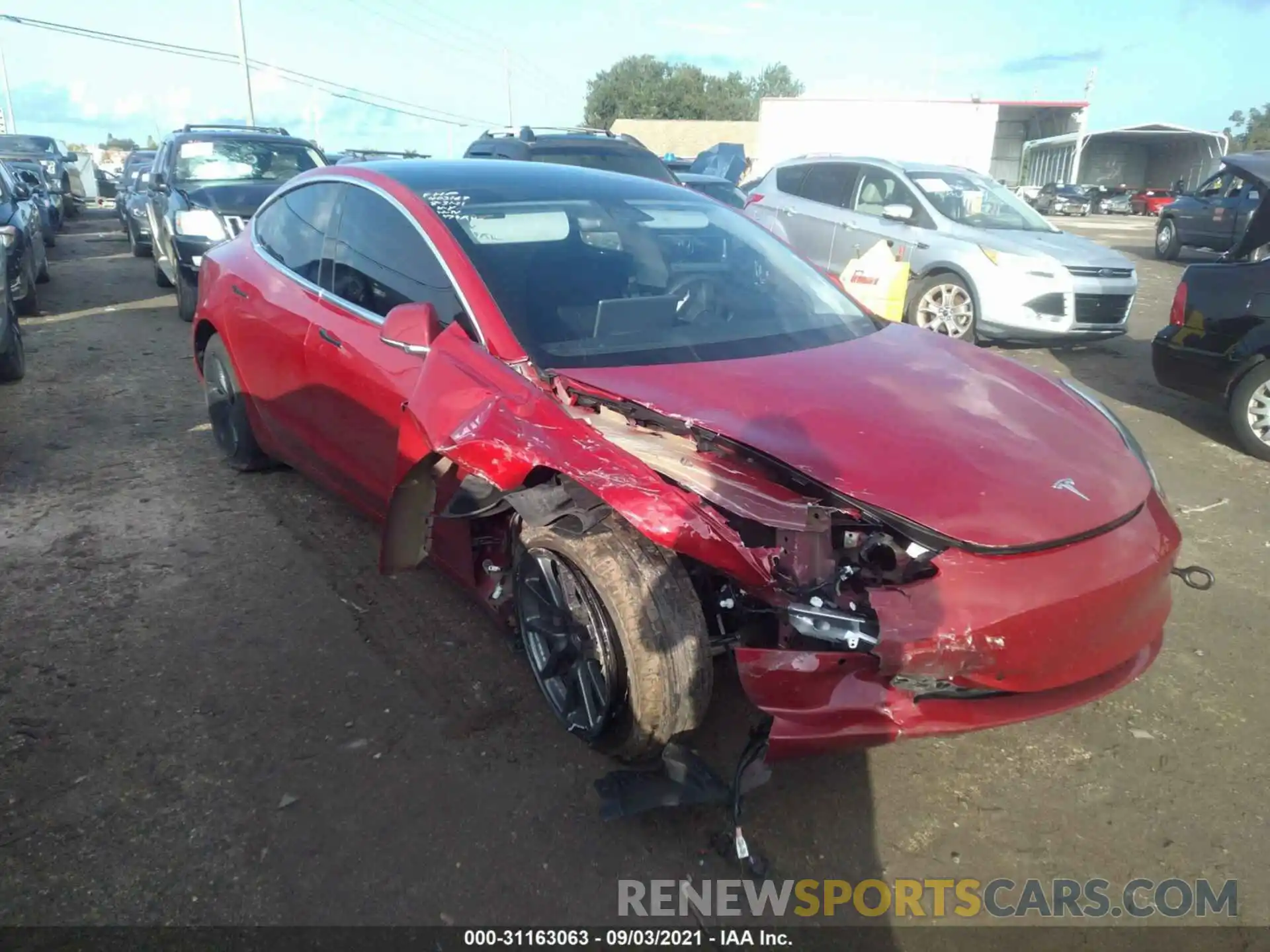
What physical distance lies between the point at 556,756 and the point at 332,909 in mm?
785

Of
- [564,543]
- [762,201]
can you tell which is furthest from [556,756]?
[762,201]

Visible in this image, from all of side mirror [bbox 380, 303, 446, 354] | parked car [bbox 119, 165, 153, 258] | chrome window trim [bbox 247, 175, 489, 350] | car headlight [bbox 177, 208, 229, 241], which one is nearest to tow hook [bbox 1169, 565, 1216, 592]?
chrome window trim [bbox 247, 175, 489, 350]

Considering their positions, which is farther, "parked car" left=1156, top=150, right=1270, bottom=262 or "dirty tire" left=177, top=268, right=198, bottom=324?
"parked car" left=1156, top=150, right=1270, bottom=262

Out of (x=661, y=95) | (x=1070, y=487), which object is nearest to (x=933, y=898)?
(x=1070, y=487)

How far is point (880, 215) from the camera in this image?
9.59m

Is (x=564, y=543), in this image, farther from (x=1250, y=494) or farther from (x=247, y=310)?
(x=1250, y=494)

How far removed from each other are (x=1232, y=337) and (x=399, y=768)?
224 inches

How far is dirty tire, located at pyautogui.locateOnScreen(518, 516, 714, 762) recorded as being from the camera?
2506 millimetres

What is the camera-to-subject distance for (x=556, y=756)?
112 inches

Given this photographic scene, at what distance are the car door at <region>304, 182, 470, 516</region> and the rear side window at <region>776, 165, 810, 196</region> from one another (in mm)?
7525

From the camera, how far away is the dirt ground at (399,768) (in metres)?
2.40

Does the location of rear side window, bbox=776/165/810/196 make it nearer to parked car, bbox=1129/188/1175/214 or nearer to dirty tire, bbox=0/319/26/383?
dirty tire, bbox=0/319/26/383

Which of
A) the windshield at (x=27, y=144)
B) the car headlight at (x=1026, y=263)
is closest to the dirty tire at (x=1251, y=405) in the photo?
the car headlight at (x=1026, y=263)

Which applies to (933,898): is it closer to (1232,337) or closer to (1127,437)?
(1127,437)
